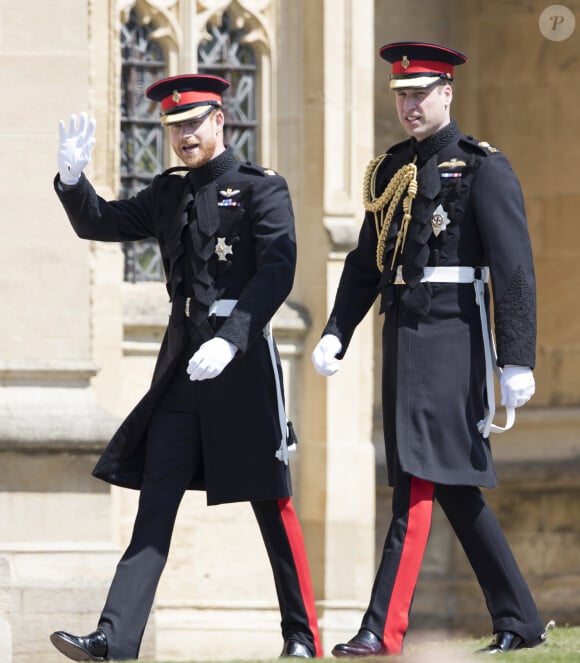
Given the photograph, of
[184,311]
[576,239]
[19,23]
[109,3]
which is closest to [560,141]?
[576,239]

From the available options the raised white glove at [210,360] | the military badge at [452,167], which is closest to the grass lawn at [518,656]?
the raised white glove at [210,360]

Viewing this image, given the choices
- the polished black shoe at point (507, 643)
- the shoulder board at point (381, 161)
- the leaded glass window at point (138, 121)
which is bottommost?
the polished black shoe at point (507, 643)

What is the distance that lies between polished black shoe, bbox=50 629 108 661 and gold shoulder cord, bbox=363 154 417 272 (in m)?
1.50

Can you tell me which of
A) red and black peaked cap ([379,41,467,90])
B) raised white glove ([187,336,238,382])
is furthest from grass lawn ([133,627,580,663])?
red and black peaked cap ([379,41,467,90])

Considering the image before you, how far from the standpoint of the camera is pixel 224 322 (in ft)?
22.1

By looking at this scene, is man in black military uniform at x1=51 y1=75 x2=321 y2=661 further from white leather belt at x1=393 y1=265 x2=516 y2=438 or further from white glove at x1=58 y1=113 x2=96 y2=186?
white leather belt at x1=393 y1=265 x2=516 y2=438

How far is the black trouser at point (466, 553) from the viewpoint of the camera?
20.9 ft

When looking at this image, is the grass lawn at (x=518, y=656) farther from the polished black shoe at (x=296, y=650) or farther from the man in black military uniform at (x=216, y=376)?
the man in black military uniform at (x=216, y=376)

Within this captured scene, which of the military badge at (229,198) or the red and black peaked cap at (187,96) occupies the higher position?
the red and black peaked cap at (187,96)

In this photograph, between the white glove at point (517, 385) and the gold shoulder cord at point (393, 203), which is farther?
the gold shoulder cord at point (393, 203)

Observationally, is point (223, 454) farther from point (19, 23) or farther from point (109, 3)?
point (109, 3)

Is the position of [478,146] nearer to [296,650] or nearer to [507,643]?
[507,643]

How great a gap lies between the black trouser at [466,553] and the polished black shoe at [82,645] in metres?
0.84

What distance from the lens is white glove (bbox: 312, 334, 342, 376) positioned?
6.64 meters
